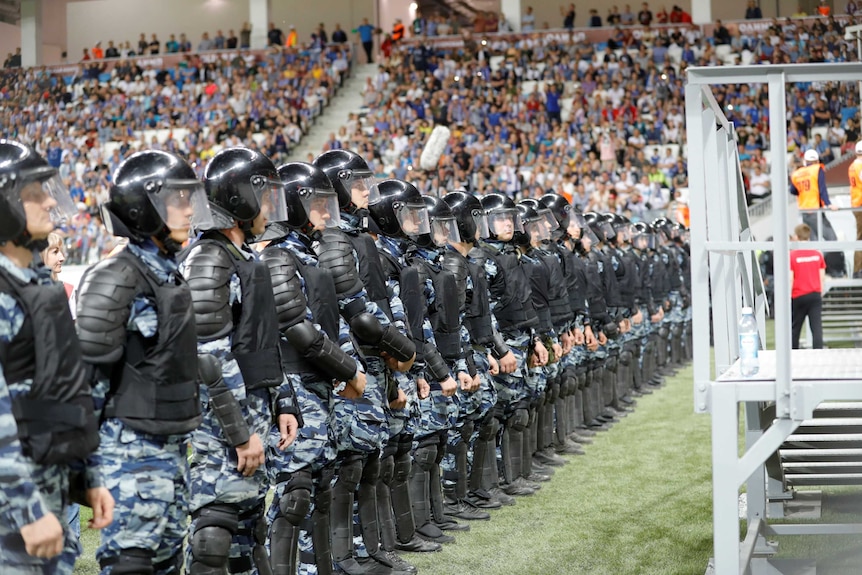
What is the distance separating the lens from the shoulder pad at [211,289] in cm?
452

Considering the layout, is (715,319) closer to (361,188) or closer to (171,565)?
(361,188)

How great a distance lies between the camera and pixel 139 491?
3.89 m

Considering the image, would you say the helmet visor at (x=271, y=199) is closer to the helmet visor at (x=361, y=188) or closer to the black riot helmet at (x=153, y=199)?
the black riot helmet at (x=153, y=199)

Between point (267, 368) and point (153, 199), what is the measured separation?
37.2 inches

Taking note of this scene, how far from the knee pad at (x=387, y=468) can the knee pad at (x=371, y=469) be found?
0.08 metres

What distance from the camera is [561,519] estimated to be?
7.88 meters

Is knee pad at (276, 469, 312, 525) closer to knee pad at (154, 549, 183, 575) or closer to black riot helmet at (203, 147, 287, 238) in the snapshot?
knee pad at (154, 549, 183, 575)

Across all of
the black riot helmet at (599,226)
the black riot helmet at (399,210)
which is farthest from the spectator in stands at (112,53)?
the black riot helmet at (399,210)

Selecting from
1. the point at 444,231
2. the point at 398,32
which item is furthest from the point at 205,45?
the point at 444,231

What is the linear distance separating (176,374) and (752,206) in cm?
1991

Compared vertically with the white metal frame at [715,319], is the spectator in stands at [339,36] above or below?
above

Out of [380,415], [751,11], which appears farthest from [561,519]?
[751,11]

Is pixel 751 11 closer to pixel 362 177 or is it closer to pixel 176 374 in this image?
pixel 362 177

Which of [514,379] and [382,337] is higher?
[382,337]
